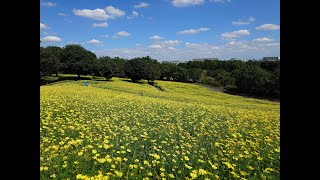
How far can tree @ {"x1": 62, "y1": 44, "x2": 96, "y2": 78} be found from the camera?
65562 millimetres

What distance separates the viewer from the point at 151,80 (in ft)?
250

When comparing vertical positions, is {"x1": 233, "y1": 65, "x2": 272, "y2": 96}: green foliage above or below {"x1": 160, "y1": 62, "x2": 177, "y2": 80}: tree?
below

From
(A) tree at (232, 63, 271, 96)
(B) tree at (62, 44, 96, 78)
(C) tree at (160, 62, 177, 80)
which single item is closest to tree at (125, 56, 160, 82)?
(B) tree at (62, 44, 96, 78)

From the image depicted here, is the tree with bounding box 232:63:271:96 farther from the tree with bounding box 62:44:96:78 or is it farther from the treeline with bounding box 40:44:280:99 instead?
the tree with bounding box 62:44:96:78

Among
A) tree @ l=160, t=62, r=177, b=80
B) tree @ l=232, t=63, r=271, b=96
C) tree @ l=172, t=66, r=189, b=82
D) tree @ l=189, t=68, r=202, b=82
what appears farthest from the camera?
tree @ l=160, t=62, r=177, b=80

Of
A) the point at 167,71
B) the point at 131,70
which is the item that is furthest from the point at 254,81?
the point at 167,71

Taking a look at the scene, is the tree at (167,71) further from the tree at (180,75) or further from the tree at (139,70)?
the tree at (139,70)

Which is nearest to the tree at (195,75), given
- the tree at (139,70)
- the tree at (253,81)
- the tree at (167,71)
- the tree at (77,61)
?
the tree at (167,71)

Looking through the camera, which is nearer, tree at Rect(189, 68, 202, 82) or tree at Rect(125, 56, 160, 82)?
tree at Rect(125, 56, 160, 82)

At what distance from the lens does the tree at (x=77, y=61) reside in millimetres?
65562

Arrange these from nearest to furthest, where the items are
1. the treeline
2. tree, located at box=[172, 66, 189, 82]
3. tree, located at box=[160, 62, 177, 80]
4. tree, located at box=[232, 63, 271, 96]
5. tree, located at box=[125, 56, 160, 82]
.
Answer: the treeline
tree, located at box=[232, 63, 271, 96]
tree, located at box=[125, 56, 160, 82]
tree, located at box=[172, 66, 189, 82]
tree, located at box=[160, 62, 177, 80]
